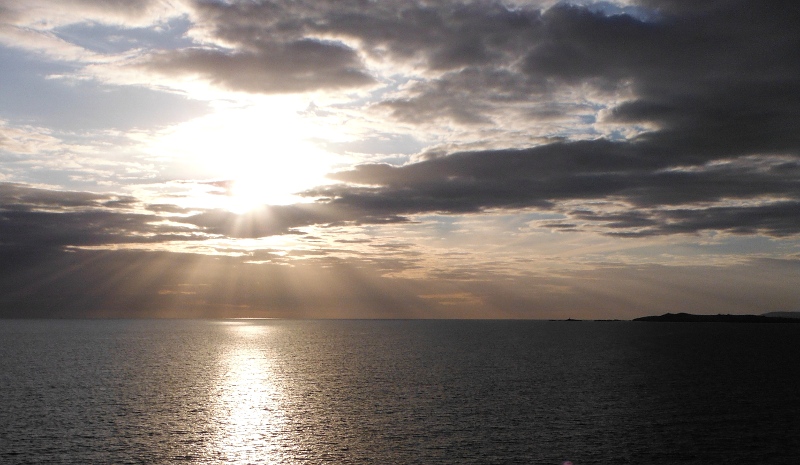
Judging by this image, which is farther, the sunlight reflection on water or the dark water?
→ the sunlight reflection on water

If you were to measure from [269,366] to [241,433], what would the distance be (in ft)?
298

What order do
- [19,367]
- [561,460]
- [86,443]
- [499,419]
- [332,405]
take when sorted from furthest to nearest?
[19,367] → [332,405] → [499,419] → [86,443] → [561,460]

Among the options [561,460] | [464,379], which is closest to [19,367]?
[464,379]

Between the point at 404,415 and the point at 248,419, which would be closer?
the point at 404,415

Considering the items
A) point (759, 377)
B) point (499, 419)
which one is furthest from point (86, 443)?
point (759, 377)

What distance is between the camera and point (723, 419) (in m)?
75.9

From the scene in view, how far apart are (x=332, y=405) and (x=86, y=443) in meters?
34.7

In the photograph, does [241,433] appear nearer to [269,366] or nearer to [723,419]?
[723,419]

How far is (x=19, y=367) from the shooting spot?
142m

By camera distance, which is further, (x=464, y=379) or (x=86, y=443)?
(x=464, y=379)

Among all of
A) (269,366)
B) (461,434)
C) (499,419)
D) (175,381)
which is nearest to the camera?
(461,434)

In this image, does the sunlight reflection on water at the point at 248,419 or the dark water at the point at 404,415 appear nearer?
the dark water at the point at 404,415

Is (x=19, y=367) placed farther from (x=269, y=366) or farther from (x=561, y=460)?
(x=561, y=460)

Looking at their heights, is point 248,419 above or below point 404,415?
below
